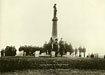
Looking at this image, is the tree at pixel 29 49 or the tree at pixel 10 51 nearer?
the tree at pixel 10 51

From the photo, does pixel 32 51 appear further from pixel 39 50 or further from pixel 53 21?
pixel 53 21

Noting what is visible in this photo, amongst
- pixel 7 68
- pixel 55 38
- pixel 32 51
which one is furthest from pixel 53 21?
pixel 7 68

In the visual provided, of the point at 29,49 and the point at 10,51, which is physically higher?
the point at 29,49

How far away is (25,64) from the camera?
78.0 feet

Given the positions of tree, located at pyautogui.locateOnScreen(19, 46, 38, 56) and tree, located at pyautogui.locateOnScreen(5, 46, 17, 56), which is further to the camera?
tree, located at pyautogui.locateOnScreen(19, 46, 38, 56)

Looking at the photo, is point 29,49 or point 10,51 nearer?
point 10,51

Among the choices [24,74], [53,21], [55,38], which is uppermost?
[53,21]

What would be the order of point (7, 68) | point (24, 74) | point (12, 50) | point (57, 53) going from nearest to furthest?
point (24, 74)
point (7, 68)
point (57, 53)
point (12, 50)

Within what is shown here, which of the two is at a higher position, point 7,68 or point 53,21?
point 53,21

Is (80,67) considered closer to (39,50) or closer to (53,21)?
(53,21)

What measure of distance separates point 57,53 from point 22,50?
61.1 ft

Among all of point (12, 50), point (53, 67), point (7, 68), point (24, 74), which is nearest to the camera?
point (24, 74)

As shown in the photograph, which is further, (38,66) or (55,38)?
(55,38)

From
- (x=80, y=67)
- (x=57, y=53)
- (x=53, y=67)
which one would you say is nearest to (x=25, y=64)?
(x=53, y=67)
